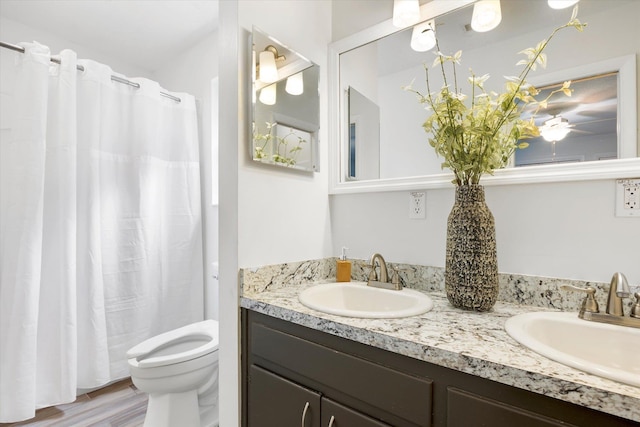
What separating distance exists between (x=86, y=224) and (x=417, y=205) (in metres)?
1.99

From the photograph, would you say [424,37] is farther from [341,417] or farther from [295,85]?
[341,417]

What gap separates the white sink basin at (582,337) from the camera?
0.77 meters

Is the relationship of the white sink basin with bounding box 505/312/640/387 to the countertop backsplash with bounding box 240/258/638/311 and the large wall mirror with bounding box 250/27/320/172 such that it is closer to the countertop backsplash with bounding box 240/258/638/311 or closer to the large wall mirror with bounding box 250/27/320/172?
the countertop backsplash with bounding box 240/258/638/311

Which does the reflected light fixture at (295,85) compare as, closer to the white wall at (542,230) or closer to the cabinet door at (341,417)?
the white wall at (542,230)

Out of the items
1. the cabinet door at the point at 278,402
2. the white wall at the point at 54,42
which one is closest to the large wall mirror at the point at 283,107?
the cabinet door at the point at 278,402

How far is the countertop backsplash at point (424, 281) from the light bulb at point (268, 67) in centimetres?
74

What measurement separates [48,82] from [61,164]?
1.58 feet

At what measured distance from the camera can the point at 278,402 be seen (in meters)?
1.03

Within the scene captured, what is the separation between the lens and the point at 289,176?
1.38 m

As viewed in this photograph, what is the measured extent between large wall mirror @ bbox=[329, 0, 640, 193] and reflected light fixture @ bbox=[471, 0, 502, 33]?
2cm

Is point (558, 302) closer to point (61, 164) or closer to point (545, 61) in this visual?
point (545, 61)

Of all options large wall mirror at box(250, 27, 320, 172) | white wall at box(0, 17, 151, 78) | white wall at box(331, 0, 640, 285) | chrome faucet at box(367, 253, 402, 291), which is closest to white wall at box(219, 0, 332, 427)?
large wall mirror at box(250, 27, 320, 172)

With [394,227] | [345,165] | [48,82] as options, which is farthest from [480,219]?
[48,82]

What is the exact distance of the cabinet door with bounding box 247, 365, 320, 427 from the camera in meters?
0.94
